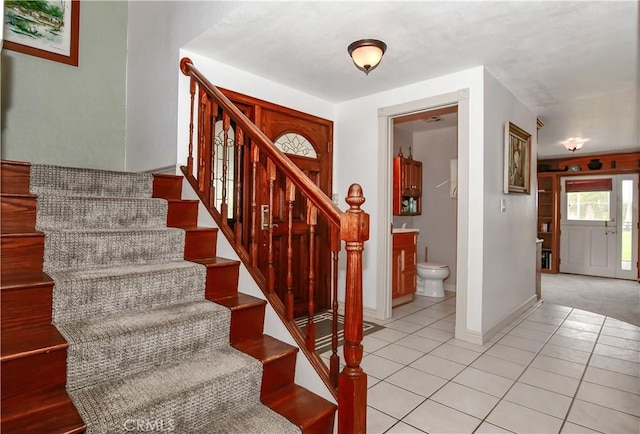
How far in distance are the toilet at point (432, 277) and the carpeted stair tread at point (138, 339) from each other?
3.62m

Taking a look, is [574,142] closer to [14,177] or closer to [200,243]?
[200,243]

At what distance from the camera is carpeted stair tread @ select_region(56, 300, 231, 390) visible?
1.40 meters

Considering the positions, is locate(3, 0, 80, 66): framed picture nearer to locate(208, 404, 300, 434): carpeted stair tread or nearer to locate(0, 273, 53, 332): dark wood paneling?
locate(0, 273, 53, 332): dark wood paneling

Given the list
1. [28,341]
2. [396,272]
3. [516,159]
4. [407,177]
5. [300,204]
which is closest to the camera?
[28,341]

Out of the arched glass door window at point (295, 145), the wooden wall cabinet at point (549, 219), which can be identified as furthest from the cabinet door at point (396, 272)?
the wooden wall cabinet at point (549, 219)

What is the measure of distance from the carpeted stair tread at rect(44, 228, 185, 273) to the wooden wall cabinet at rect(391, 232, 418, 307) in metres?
2.82

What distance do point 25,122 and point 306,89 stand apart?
2.54 m

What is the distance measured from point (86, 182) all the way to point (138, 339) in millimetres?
1375

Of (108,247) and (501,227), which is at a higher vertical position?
(501,227)

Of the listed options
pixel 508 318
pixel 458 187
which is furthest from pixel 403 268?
pixel 458 187

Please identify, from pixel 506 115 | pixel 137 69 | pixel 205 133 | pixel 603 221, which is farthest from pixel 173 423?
pixel 603 221

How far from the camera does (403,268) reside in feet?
14.8

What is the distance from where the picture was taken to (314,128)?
4.03 m

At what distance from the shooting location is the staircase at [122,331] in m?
1.30
